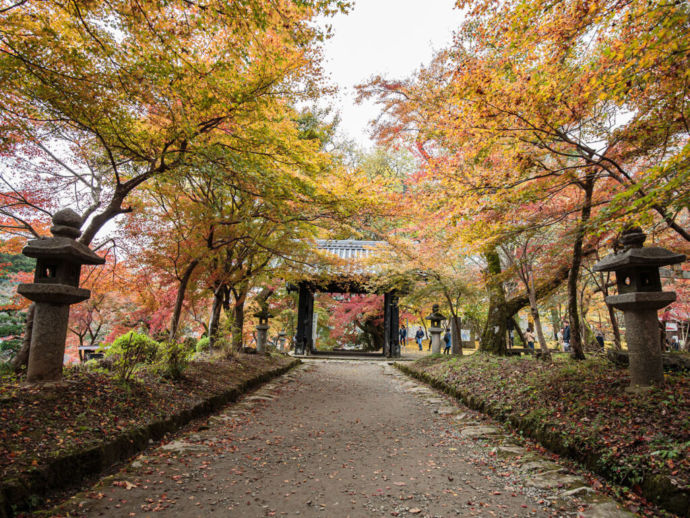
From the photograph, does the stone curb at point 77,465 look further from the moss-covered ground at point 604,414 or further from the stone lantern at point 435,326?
the stone lantern at point 435,326

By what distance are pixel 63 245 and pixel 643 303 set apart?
20.6 ft

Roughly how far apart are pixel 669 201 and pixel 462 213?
2395 millimetres

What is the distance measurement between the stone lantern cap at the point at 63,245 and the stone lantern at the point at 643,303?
237 inches

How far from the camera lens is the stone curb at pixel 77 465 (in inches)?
82.9

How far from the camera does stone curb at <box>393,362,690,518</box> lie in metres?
2.28

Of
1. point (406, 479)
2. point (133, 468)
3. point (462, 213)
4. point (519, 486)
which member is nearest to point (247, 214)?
point (462, 213)

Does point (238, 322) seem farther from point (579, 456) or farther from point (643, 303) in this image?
point (643, 303)

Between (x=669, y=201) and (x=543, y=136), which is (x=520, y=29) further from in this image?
(x=669, y=201)

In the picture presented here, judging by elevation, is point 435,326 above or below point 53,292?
below

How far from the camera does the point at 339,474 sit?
120 inches

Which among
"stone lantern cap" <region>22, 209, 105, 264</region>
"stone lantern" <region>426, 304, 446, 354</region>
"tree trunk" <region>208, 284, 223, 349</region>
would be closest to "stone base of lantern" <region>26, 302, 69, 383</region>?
"stone lantern cap" <region>22, 209, 105, 264</region>

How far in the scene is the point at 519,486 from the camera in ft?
9.18

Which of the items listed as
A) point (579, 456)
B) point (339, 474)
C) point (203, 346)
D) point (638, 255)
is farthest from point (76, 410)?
point (203, 346)

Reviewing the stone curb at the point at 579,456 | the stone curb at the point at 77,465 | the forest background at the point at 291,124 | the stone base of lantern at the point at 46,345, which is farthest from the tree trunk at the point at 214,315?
the stone curb at the point at 579,456
